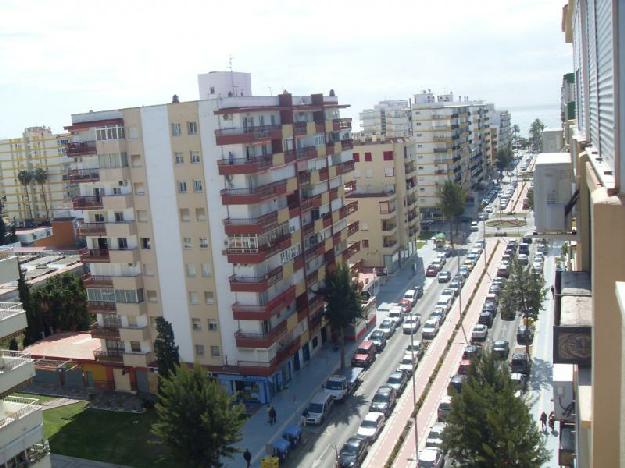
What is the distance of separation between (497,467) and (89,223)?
3026cm

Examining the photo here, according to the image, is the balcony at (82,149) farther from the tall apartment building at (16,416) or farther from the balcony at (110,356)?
the tall apartment building at (16,416)

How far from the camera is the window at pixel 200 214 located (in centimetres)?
4081

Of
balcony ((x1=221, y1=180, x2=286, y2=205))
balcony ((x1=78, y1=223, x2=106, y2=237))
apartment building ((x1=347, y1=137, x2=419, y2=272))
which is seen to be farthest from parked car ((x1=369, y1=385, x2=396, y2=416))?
apartment building ((x1=347, y1=137, x2=419, y2=272))

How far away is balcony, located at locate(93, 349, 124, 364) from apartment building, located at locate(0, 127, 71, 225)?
74.5 metres

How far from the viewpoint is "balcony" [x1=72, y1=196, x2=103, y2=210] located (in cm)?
4262

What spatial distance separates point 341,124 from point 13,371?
35.8 metres

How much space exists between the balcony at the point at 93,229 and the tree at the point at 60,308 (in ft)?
44.4

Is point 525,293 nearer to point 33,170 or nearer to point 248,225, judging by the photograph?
point 248,225

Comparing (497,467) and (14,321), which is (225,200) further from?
(497,467)

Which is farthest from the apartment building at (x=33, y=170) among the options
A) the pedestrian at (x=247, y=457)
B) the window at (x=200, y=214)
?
the pedestrian at (x=247, y=457)

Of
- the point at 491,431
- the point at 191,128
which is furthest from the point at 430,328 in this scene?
the point at 491,431

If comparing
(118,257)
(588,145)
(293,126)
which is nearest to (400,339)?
(293,126)

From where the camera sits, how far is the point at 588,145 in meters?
10.7

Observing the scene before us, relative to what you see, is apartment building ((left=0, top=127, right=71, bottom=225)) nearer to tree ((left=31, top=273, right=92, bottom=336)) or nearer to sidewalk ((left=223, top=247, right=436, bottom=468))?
tree ((left=31, top=273, right=92, bottom=336))
